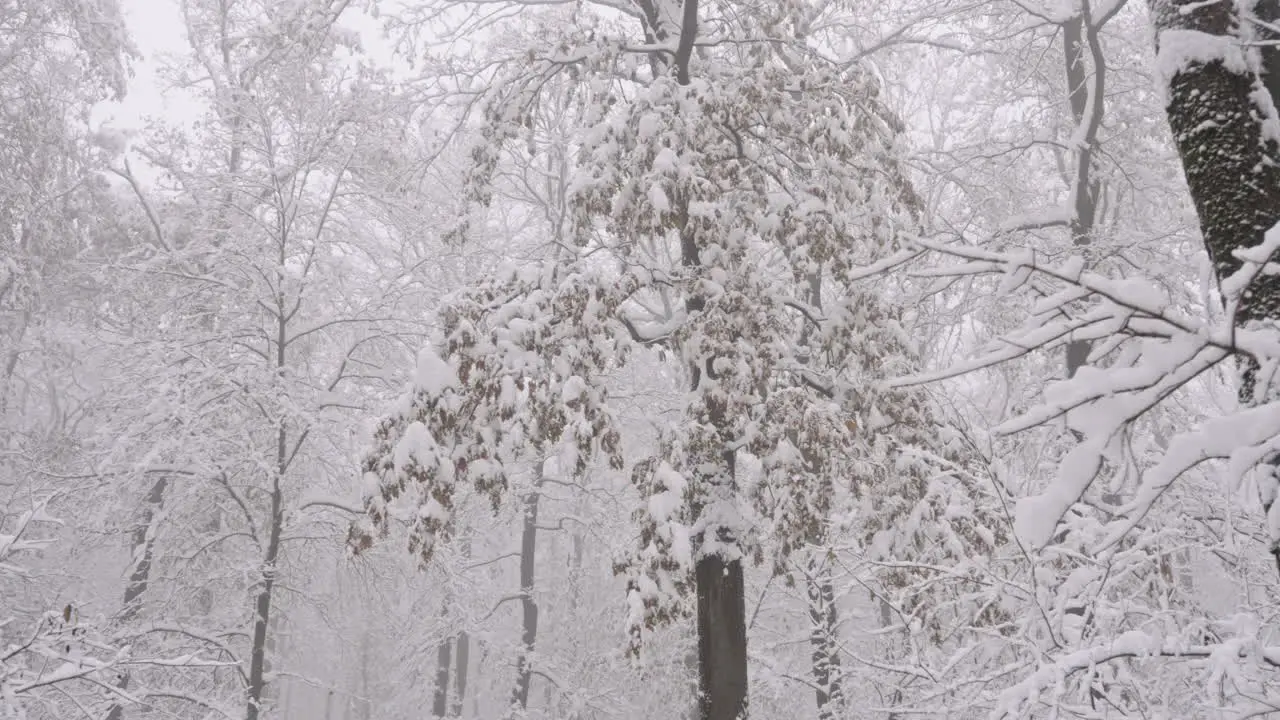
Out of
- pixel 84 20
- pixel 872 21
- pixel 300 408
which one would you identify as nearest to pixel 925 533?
pixel 872 21

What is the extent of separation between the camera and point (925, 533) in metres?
5.82

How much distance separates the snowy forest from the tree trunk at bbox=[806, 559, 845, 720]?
0.19m

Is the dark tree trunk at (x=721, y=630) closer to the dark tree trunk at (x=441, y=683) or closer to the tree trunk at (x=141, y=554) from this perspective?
the tree trunk at (x=141, y=554)

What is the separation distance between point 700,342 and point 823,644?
5.64 metres

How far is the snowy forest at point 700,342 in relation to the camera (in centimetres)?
213

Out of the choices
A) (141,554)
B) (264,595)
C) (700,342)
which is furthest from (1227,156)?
(141,554)

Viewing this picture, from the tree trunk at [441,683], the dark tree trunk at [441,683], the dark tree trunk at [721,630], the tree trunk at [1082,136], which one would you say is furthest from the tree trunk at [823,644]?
the tree trunk at [441,683]

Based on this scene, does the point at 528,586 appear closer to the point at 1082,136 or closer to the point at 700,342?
the point at 700,342

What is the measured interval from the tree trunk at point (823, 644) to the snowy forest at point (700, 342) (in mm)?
189

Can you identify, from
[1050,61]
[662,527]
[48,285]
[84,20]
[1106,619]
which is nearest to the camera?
[1106,619]

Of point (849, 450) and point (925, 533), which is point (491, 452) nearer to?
point (849, 450)

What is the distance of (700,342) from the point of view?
5551 mm

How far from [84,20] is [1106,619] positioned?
14773 mm

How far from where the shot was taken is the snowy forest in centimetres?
213
